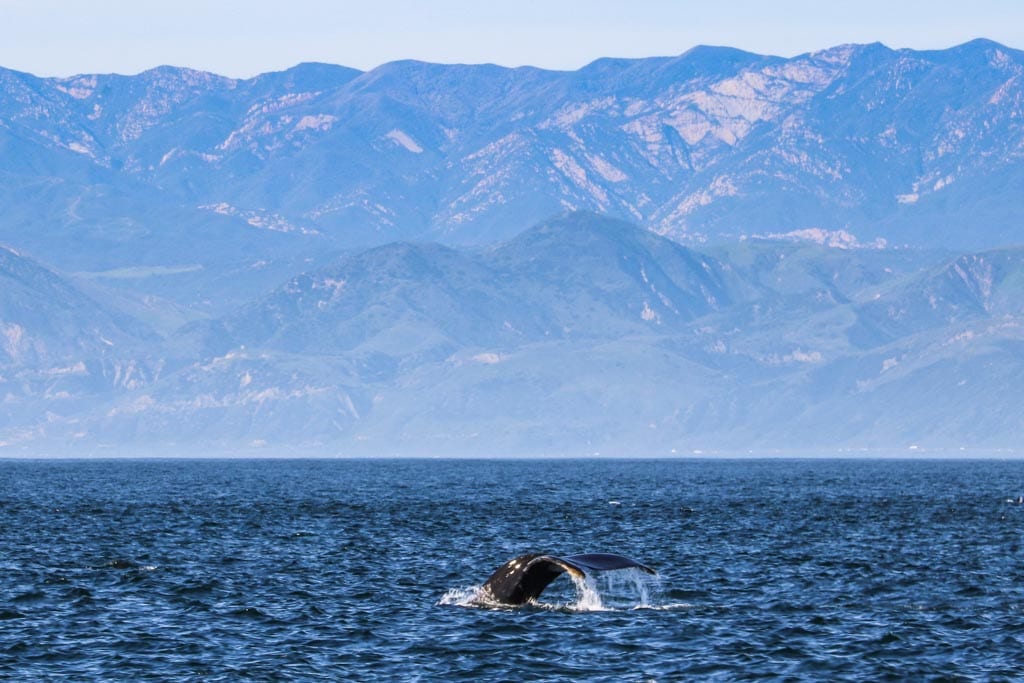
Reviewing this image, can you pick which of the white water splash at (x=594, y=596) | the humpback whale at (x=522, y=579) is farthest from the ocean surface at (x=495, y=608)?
the humpback whale at (x=522, y=579)

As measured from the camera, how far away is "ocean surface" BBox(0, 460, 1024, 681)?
53375mm

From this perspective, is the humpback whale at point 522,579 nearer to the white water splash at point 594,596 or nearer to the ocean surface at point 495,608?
the white water splash at point 594,596

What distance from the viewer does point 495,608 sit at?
6412 centimetres

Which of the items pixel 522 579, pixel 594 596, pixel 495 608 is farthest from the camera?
pixel 594 596

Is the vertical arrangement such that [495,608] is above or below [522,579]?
below

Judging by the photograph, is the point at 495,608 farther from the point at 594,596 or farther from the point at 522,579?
the point at 594,596

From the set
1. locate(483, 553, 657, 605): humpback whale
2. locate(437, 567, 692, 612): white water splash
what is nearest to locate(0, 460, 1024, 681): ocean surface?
locate(437, 567, 692, 612): white water splash

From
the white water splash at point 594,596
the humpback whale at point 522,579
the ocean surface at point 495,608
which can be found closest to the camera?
the ocean surface at point 495,608

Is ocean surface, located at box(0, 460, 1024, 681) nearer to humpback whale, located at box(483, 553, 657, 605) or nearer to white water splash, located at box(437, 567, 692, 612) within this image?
white water splash, located at box(437, 567, 692, 612)

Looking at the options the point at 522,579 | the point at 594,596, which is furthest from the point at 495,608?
the point at 594,596

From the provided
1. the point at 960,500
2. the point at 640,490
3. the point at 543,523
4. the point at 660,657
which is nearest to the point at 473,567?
the point at 660,657

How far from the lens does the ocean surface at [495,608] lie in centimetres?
5338

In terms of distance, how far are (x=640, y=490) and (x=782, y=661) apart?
5487 inches

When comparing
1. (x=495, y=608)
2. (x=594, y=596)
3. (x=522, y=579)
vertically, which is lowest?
(x=495, y=608)
